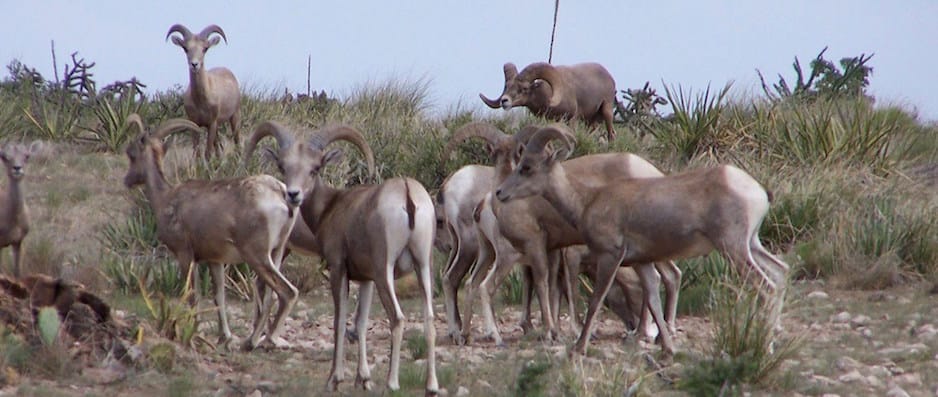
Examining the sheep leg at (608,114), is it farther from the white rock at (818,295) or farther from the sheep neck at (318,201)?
the sheep neck at (318,201)

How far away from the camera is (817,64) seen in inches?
1007

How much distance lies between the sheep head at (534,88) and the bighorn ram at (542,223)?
309 inches

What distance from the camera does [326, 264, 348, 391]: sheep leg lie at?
9.25 m

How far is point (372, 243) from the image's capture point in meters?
9.12

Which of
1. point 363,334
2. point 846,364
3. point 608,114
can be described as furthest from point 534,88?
point 363,334

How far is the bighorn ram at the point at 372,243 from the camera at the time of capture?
29.5ft

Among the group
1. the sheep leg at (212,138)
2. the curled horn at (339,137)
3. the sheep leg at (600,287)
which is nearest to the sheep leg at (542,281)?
the sheep leg at (600,287)

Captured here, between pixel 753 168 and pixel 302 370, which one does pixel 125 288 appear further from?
pixel 753 168

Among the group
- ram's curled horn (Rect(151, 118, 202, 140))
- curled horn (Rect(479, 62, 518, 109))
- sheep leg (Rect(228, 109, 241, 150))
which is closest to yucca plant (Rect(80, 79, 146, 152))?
sheep leg (Rect(228, 109, 241, 150))

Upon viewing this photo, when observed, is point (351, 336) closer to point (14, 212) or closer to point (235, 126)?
point (14, 212)

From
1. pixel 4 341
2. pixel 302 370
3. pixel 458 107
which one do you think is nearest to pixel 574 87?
pixel 458 107

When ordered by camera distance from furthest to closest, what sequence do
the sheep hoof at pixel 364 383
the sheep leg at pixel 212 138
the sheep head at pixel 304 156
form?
the sheep leg at pixel 212 138, the sheep head at pixel 304 156, the sheep hoof at pixel 364 383

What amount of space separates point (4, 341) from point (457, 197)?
460 centimetres

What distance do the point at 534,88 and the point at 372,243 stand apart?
11.4m
